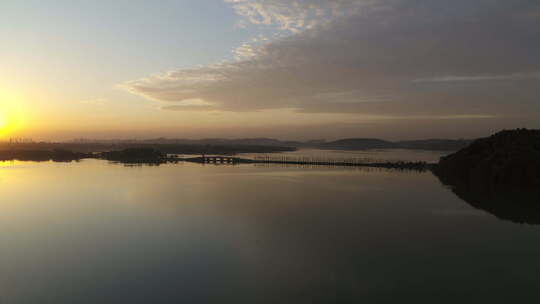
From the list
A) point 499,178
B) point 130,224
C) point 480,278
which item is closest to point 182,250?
point 130,224

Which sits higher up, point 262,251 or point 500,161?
point 500,161

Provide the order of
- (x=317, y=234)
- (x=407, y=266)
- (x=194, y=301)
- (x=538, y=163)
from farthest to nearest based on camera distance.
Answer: (x=538, y=163) → (x=317, y=234) → (x=407, y=266) → (x=194, y=301)

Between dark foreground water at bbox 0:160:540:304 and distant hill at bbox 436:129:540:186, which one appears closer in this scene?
dark foreground water at bbox 0:160:540:304

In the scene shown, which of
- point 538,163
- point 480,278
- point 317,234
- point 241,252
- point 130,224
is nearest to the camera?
point 480,278

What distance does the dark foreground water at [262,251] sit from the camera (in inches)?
382

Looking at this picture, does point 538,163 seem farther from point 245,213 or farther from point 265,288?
point 265,288

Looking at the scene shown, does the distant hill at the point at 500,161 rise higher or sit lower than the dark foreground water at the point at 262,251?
higher

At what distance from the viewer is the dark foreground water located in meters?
9.70

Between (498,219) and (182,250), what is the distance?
16.6 meters

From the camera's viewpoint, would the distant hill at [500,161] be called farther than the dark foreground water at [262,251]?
Yes

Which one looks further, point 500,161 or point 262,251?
point 500,161

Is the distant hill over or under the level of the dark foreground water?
over

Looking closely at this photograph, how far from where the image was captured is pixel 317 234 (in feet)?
50.5

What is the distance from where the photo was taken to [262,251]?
1306 cm
